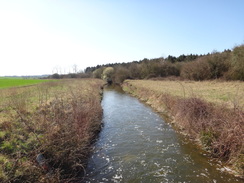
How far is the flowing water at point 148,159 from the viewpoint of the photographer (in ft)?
22.7

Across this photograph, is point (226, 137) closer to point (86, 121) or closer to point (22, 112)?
point (86, 121)

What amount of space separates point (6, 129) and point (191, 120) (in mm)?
11125

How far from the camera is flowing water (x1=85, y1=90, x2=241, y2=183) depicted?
6.91 metres

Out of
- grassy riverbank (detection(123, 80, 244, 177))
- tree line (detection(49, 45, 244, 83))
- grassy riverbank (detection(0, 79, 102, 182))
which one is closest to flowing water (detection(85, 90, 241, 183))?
grassy riverbank (detection(123, 80, 244, 177))

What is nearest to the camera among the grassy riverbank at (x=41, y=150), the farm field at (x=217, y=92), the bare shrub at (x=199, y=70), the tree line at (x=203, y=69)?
the grassy riverbank at (x=41, y=150)

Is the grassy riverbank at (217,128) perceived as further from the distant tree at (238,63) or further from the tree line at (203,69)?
the tree line at (203,69)

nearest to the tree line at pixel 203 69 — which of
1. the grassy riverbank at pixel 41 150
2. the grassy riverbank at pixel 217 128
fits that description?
the grassy riverbank at pixel 217 128

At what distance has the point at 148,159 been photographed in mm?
8367

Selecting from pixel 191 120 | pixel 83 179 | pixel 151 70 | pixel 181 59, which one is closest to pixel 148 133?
pixel 191 120

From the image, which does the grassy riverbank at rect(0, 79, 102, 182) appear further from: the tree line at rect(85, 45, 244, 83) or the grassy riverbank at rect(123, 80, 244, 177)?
the tree line at rect(85, 45, 244, 83)

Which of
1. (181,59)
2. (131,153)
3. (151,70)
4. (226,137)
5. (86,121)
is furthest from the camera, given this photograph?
(181,59)

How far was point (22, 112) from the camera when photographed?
10758 mm

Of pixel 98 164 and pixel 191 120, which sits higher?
pixel 191 120

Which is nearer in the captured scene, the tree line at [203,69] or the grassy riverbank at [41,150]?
the grassy riverbank at [41,150]
